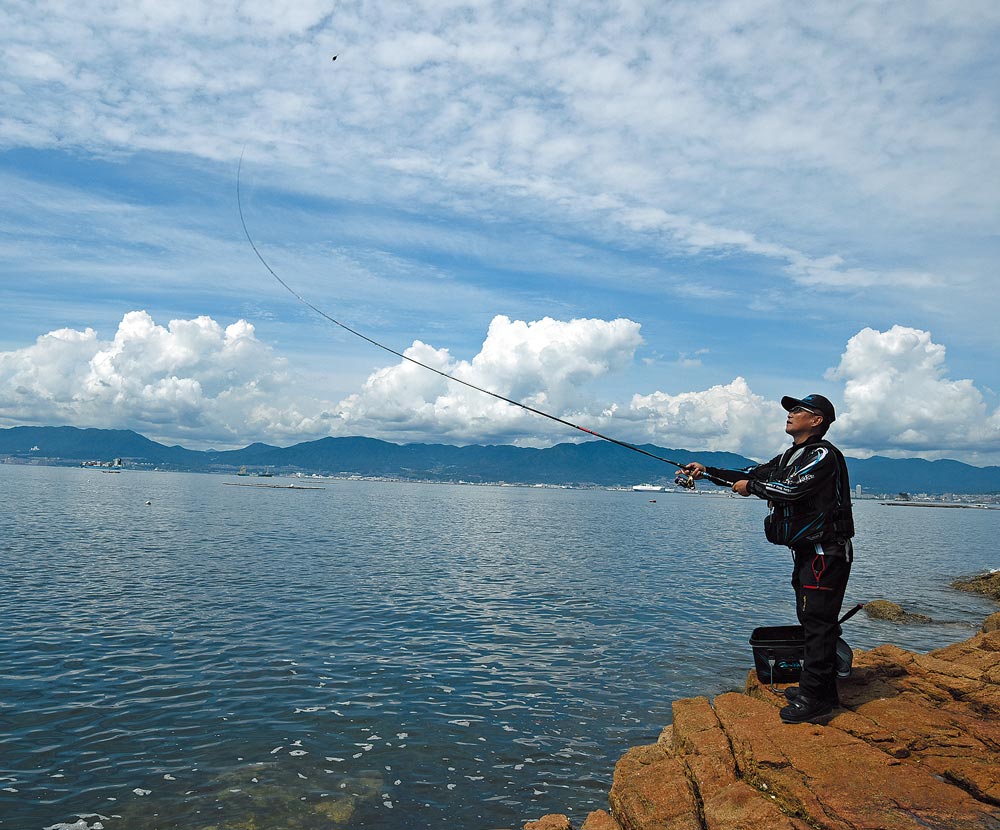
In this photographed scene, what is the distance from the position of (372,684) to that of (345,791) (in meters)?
5.52

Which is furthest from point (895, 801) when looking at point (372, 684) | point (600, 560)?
point (600, 560)

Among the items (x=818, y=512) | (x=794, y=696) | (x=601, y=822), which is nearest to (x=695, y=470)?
(x=818, y=512)

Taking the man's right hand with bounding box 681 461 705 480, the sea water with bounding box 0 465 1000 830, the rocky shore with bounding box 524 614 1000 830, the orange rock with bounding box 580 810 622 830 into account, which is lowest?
the sea water with bounding box 0 465 1000 830

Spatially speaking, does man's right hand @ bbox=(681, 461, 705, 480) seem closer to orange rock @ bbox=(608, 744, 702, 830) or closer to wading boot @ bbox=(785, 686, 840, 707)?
wading boot @ bbox=(785, 686, 840, 707)

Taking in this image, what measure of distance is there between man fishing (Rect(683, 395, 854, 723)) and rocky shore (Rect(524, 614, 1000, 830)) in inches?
17.3

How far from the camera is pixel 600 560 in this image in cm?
4644

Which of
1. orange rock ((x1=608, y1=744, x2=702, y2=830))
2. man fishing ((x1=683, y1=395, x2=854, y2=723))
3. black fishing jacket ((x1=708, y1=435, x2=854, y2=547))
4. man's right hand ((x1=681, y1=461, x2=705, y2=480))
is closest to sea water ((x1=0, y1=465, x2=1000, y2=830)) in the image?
orange rock ((x1=608, y1=744, x2=702, y2=830))

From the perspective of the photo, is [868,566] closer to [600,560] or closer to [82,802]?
[600,560]

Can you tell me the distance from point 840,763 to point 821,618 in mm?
1724

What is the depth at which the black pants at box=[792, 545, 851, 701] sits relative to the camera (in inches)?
322

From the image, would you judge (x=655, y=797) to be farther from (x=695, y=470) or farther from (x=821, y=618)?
(x=695, y=470)

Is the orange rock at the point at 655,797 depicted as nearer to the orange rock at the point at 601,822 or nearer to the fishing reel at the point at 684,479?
the orange rock at the point at 601,822

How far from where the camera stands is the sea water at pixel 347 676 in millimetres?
10906

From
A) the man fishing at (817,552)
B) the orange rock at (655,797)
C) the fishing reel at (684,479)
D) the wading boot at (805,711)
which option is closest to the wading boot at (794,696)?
the man fishing at (817,552)
